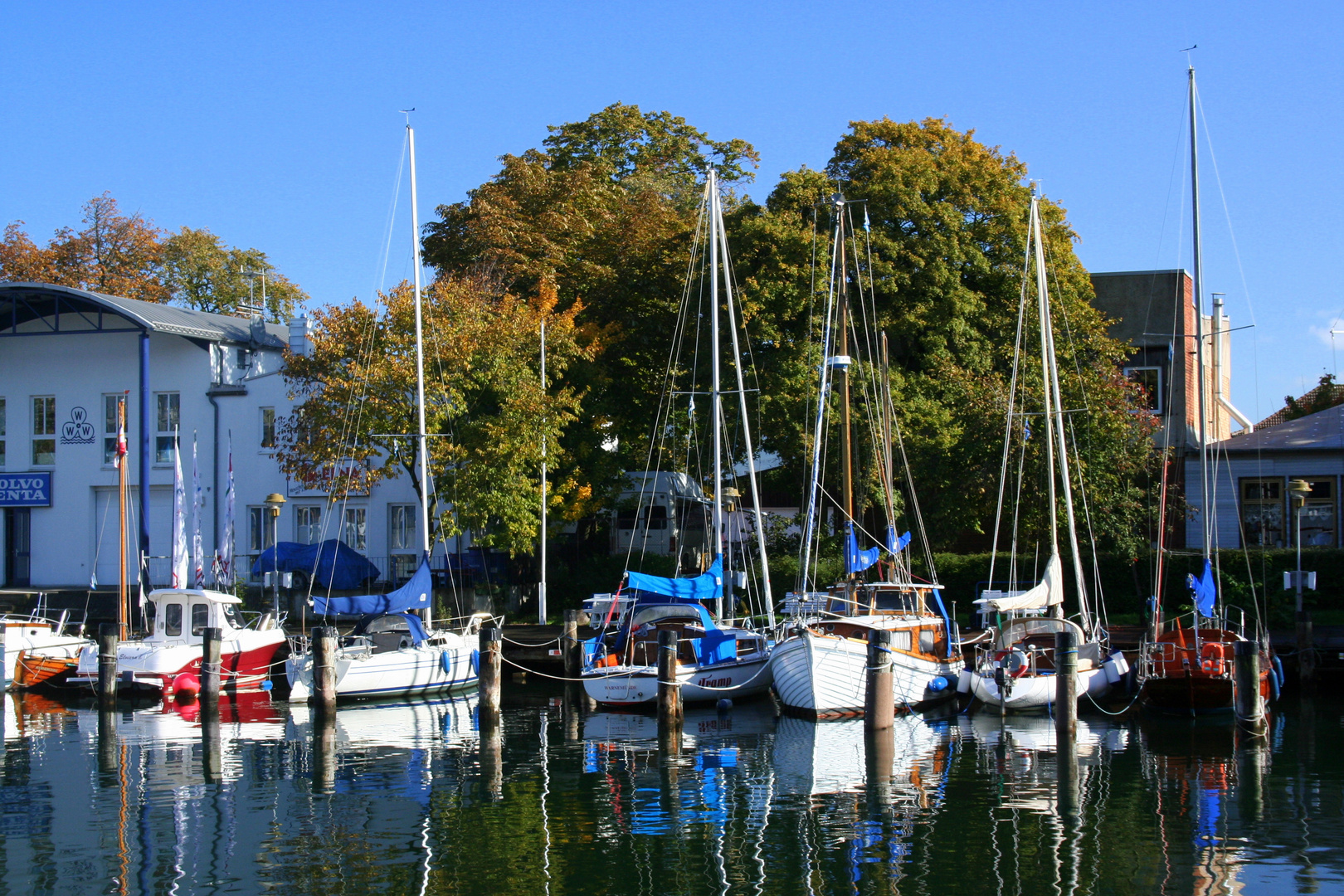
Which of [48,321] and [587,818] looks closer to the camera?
[587,818]

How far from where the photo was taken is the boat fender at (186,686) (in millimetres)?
29859

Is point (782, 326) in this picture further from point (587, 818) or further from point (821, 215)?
point (587, 818)

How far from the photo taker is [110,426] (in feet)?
148

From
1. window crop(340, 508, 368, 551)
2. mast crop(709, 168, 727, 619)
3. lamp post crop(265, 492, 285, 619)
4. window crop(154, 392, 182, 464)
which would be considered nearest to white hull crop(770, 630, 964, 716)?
mast crop(709, 168, 727, 619)

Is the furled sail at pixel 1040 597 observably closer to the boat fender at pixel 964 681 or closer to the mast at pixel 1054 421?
the mast at pixel 1054 421

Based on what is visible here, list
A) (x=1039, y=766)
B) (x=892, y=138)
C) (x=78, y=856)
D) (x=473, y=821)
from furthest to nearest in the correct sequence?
(x=892, y=138)
(x=1039, y=766)
(x=473, y=821)
(x=78, y=856)

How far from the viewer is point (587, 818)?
17.0 m

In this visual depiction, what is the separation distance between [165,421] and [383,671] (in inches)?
814

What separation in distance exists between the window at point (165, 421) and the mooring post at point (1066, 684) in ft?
108

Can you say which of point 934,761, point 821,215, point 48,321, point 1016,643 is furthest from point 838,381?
point 48,321

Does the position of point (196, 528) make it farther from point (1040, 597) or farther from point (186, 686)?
point (1040, 597)

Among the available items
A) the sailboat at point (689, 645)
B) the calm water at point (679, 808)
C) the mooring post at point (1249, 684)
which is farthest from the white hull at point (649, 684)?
the mooring post at point (1249, 684)

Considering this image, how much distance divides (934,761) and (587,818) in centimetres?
655

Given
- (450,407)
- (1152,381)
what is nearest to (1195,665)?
(450,407)
